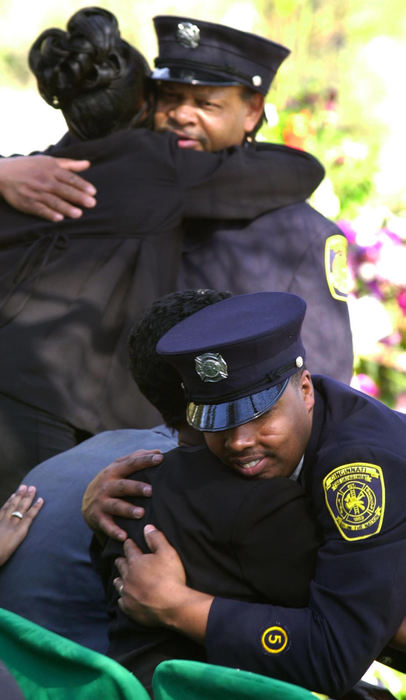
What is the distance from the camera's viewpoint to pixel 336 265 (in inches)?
128

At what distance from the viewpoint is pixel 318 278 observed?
3182mm

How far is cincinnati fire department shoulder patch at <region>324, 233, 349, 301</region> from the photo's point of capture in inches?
126

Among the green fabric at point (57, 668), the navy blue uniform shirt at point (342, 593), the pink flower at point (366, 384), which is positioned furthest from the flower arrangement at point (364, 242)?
the green fabric at point (57, 668)

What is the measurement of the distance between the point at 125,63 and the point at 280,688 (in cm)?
213

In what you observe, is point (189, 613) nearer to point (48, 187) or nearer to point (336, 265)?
point (48, 187)

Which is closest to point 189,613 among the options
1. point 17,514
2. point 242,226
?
point 17,514

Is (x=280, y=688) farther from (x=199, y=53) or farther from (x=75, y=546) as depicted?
(x=199, y=53)

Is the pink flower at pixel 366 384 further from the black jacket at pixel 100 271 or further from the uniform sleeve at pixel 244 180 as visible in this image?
the black jacket at pixel 100 271

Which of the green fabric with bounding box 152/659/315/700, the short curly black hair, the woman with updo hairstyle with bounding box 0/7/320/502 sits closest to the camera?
the green fabric with bounding box 152/659/315/700

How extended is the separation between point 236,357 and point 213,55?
66.4 inches

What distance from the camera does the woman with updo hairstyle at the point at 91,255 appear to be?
2857mm

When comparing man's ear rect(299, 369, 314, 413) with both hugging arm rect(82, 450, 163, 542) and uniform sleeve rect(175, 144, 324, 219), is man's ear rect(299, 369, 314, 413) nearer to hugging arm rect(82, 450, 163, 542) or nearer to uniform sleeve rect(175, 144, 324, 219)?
hugging arm rect(82, 450, 163, 542)

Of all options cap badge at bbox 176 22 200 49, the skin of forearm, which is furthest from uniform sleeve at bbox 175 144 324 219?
the skin of forearm

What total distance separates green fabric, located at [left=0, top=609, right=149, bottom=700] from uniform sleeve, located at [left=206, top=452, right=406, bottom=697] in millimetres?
404
